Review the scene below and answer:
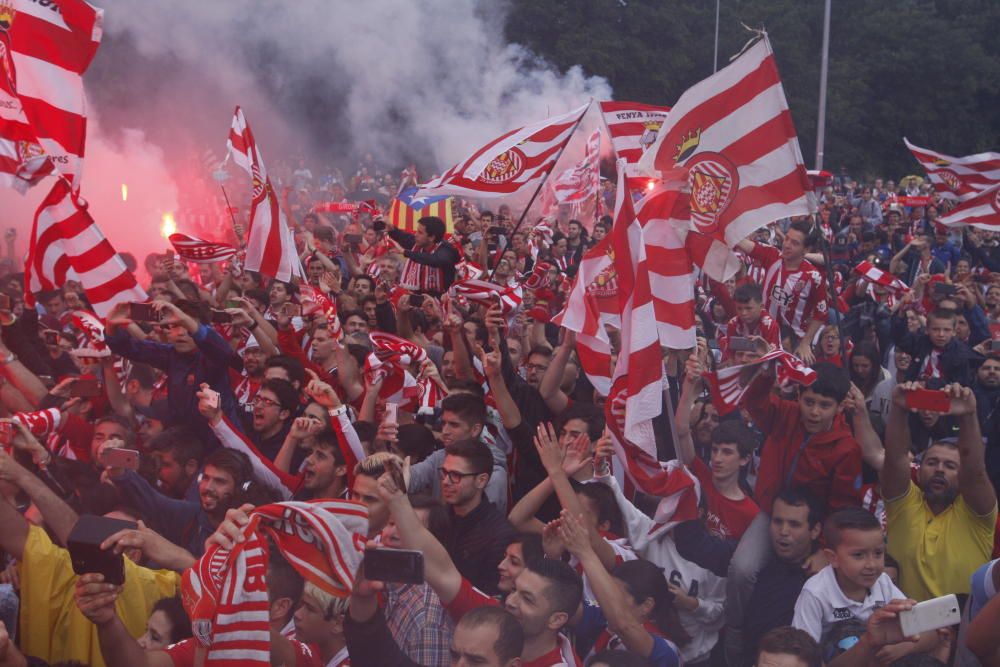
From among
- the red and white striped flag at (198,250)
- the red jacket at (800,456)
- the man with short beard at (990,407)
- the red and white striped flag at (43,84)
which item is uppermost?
the red and white striped flag at (43,84)

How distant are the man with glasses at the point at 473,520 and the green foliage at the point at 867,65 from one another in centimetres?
3212

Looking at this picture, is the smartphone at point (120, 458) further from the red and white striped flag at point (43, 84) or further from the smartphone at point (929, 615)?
the smartphone at point (929, 615)

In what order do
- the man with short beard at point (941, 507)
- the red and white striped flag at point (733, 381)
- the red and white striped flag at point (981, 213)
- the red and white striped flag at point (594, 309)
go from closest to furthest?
the man with short beard at point (941, 507), the red and white striped flag at point (733, 381), the red and white striped flag at point (594, 309), the red and white striped flag at point (981, 213)

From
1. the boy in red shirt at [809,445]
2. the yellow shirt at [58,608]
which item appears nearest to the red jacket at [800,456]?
the boy in red shirt at [809,445]

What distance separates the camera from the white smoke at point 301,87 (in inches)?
781

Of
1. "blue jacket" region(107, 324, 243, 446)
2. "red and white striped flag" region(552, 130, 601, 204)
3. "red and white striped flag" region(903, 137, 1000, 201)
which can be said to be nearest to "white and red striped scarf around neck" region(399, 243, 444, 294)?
"blue jacket" region(107, 324, 243, 446)

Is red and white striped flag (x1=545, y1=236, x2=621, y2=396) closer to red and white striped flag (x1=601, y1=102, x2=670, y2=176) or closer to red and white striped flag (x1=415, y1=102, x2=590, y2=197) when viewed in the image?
red and white striped flag (x1=415, y1=102, x2=590, y2=197)

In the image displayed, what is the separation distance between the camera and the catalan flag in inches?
476

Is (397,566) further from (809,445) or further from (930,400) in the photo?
(809,445)

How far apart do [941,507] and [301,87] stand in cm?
2365

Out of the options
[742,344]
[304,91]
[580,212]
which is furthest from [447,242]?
[304,91]

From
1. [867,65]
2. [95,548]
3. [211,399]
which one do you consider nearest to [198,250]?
[211,399]

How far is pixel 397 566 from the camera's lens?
2.92 metres

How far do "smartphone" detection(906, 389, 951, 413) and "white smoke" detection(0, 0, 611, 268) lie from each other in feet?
45.6
